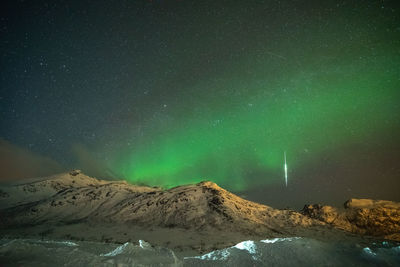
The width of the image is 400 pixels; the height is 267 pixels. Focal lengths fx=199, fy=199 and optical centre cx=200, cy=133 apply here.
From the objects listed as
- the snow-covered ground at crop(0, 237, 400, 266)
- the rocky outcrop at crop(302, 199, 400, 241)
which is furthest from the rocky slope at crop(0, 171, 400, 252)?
the snow-covered ground at crop(0, 237, 400, 266)

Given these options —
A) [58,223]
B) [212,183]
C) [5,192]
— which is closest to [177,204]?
[212,183]

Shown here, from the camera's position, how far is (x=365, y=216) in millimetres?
70688

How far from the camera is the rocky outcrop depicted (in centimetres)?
6569

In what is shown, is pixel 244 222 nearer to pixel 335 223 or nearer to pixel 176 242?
pixel 176 242

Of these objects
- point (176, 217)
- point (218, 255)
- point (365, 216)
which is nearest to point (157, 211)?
point (176, 217)

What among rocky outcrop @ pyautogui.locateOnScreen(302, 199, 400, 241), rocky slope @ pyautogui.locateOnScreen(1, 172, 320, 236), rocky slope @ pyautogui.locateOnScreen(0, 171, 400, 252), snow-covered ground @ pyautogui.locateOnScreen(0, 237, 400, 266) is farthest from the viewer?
rocky outcrop @ pyautogui.locateOnScreen(302, 199, 400, 241)

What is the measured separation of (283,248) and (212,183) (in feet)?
240

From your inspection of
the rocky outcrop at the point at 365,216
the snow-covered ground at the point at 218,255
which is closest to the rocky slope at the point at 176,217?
the rocky outcrop at the point at 365,216

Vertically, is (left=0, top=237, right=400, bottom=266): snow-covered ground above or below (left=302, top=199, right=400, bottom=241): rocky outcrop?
above

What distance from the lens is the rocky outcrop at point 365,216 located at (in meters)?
65.7

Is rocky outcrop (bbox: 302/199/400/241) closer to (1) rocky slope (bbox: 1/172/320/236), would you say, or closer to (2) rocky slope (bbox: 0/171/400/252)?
(2) rocky slope (bbox: 0/171/400/252)

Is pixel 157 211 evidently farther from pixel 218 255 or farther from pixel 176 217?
pixel 218 255

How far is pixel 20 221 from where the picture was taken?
53.9 metres

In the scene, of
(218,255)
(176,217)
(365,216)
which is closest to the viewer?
(218,255)
